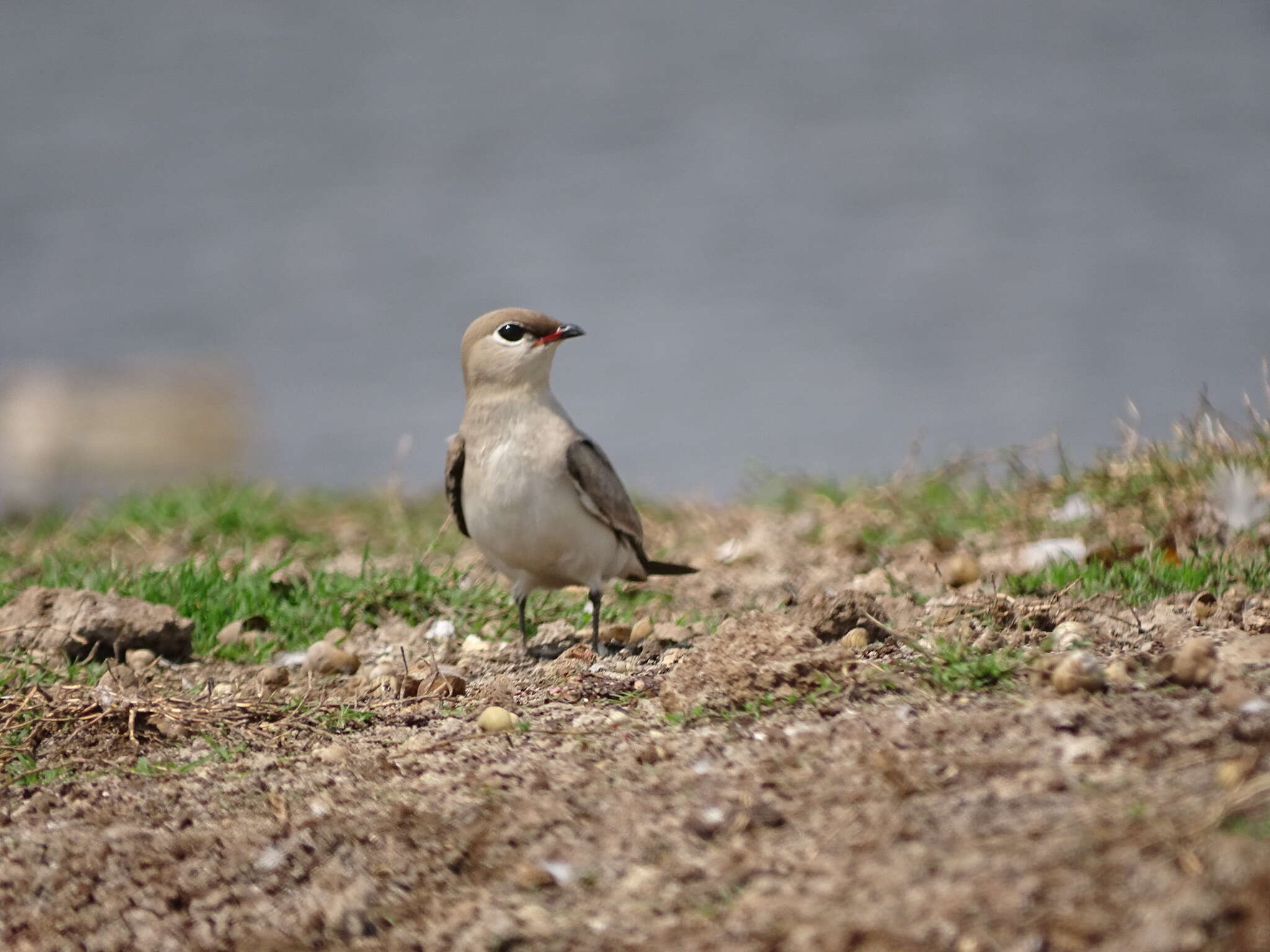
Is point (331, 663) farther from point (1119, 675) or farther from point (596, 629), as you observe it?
point (1119, 675)

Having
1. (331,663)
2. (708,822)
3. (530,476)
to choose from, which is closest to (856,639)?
(708,822)

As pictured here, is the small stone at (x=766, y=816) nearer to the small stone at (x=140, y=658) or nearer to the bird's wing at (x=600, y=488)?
the bird's wing at (x=600, y=488)

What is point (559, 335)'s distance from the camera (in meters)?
5.23

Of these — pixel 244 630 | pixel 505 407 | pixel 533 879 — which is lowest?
pixel 533 879

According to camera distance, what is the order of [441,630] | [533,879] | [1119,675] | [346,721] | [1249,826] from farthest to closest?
[441,630] < [346,721] < [1119,675] < [533,879] < [1249,826]

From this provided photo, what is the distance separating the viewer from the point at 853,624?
426 cm

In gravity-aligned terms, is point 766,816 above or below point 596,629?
below

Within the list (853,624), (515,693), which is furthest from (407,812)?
(853,624)

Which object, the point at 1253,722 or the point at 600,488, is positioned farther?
the point at 600,488

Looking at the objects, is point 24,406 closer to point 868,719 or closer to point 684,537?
point 684,537

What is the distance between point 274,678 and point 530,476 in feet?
3.86

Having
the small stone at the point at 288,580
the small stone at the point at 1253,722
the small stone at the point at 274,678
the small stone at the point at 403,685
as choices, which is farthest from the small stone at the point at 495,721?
the small stone at the point at 288,580

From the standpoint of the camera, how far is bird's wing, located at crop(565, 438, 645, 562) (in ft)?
16.7

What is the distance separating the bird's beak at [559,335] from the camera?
17.1ft
